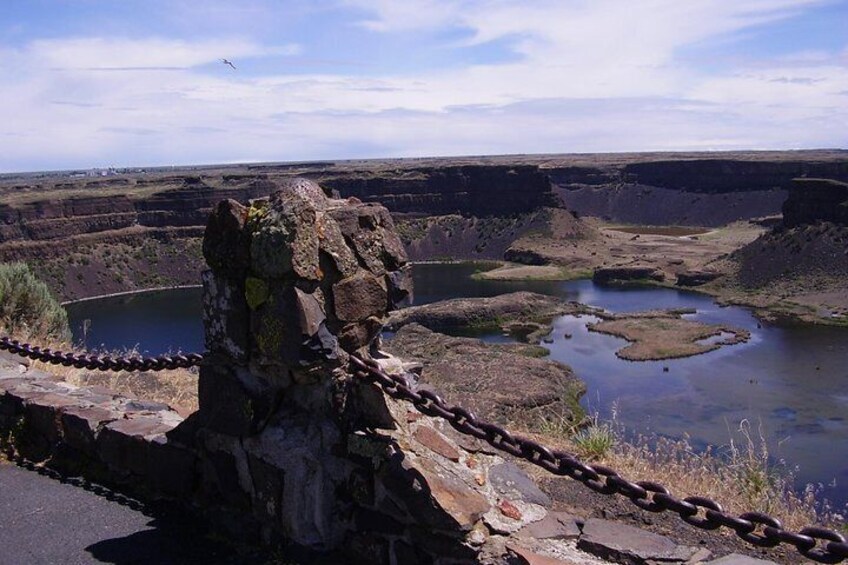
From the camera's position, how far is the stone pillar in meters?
3.74

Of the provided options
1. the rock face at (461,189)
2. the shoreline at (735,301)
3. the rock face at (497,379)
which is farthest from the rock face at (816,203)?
the rock face at (497,379)

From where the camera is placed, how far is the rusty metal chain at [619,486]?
9.97 feet

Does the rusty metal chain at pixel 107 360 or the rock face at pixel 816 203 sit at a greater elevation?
the rusty metal chain at pixel 107 360

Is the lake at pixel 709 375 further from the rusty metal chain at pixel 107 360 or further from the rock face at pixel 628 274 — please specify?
the rock face at pixel 628 274

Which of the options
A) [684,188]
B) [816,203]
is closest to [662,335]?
[816,203]

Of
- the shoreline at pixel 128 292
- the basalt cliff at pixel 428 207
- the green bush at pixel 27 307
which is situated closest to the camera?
the green bush at pixel 27 307

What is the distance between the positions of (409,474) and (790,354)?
1684 inches

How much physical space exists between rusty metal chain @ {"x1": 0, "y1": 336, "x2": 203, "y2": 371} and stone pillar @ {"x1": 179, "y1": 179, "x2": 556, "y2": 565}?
81cm

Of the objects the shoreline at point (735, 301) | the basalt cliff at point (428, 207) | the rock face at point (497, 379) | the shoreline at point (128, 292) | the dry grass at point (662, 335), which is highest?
the basalt cliff at point (428, 207)

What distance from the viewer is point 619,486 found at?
11.5ft

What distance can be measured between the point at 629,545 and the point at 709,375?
36.2 m

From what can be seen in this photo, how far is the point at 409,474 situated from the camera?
145 inches

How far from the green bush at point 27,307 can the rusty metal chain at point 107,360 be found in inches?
195

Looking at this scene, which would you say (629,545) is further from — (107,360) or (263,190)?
(263,190)
